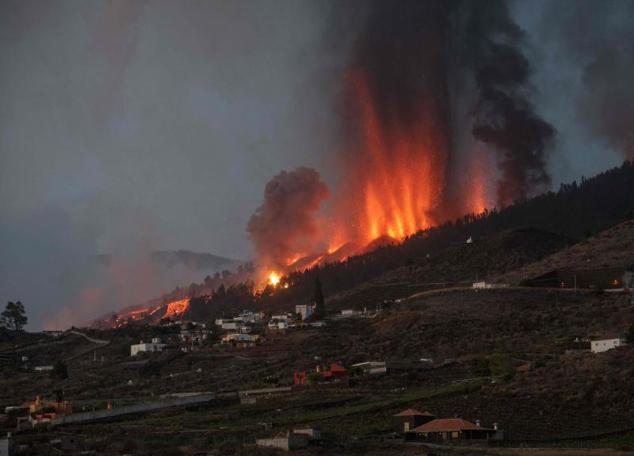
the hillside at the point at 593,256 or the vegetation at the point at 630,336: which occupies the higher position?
the hillside at the point at 593,256

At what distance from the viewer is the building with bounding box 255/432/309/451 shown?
78688 mm

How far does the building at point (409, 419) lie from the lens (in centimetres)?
8388

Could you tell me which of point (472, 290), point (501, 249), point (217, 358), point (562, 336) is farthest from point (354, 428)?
point (501, 249)

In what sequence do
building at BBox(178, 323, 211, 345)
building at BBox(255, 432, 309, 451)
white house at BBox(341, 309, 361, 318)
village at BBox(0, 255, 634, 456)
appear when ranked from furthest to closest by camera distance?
1. building at BBox(178, 323, 211, 345)
2. white house at BBox(341, 309, 361, 318)
3. village at BBox(0, 255, 634, 456)
4. building at BBox(255, 432, 309, 451)

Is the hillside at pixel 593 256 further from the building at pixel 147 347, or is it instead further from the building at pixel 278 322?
the building at pixel 147 347

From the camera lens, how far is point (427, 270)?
181625mm

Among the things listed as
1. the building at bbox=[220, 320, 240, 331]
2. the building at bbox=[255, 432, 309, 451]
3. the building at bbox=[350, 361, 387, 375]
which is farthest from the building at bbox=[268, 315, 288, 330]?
the building at bbox=[255, 432, 309, 451]

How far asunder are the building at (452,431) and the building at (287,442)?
304 inches

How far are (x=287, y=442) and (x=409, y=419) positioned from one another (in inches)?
399

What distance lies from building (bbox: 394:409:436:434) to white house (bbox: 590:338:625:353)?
25.2 m

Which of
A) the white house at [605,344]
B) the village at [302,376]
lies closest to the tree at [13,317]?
the village at [302,376]

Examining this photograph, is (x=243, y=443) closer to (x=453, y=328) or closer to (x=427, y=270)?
(x=453, y=328)

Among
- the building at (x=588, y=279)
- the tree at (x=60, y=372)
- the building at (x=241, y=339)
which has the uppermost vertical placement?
the building at (x=588, y=279)

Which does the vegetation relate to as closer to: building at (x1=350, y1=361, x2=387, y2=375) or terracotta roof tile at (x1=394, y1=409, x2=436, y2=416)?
building at (x1=350, y1=361, x2=387, y2=375)
